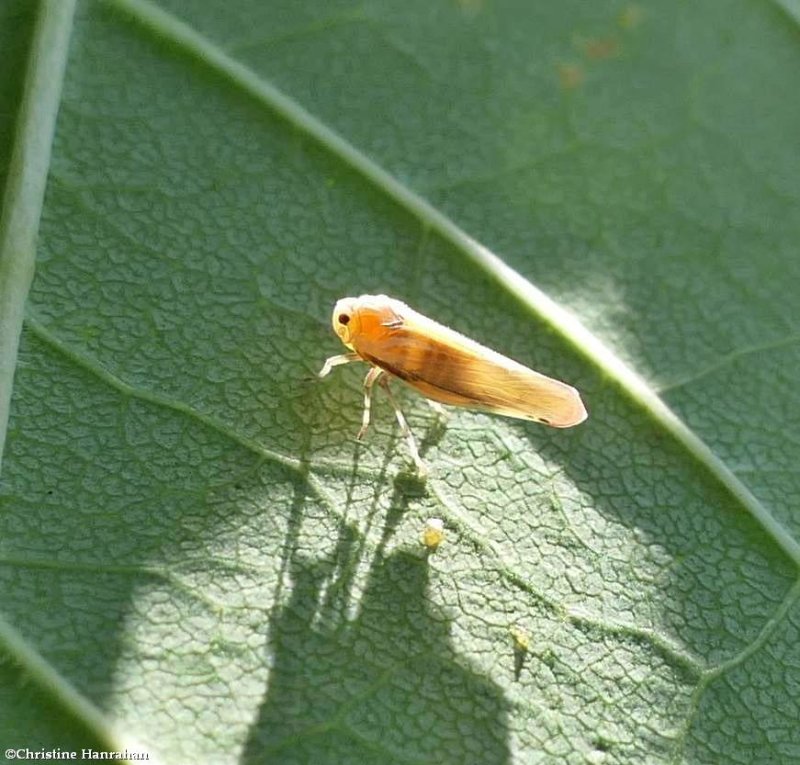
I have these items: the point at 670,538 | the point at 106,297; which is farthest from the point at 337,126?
the point at 670,538

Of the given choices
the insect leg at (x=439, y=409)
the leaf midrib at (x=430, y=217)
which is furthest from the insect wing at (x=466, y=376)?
the leaf midrib at (x=430, y=217)

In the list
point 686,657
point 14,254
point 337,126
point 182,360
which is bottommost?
point 686,657

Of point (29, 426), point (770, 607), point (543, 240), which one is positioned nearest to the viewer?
point (29, 426)

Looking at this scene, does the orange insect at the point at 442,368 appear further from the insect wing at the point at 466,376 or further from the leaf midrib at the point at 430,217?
the leaf midrib at the point at 430,217

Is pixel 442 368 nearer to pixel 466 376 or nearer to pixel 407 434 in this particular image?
pixel 466 376

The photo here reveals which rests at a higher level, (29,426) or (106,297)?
(106,297)

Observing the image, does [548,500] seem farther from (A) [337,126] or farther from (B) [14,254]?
(B) [14,254]
